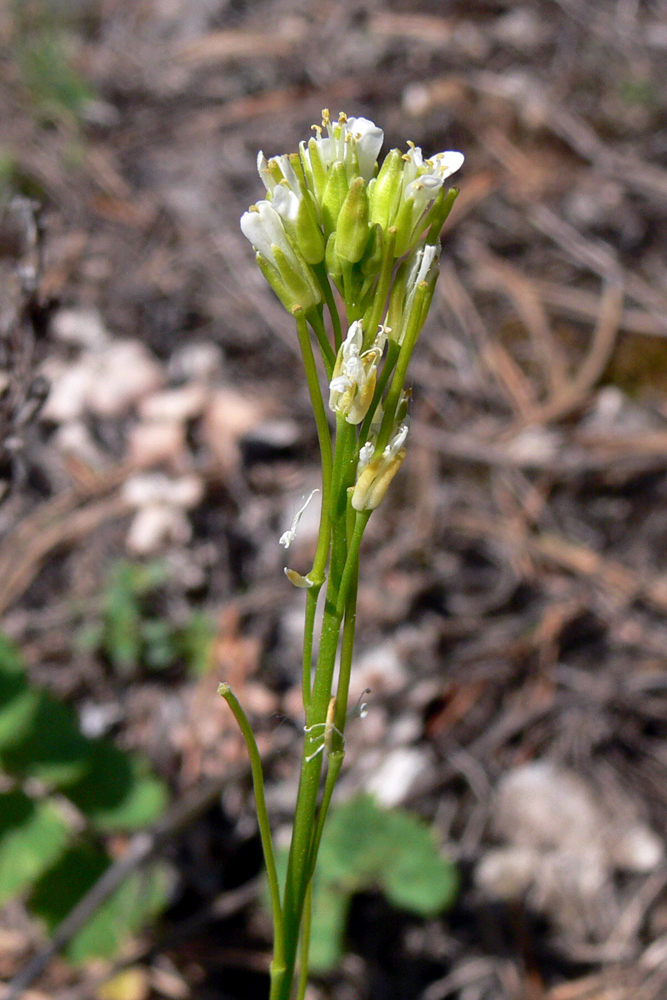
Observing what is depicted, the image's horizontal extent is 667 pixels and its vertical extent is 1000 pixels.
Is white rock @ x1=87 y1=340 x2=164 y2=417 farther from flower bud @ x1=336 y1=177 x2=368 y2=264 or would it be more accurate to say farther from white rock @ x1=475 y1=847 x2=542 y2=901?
flower bud @ x1=336 y1=177 x2=368 y2=264

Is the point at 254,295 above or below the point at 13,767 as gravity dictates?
above

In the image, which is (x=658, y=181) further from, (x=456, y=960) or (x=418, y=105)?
(x=456, y=960)

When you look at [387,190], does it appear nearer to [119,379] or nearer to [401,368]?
[401,368]

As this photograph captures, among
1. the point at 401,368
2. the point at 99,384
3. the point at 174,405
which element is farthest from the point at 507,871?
the point at 99,384

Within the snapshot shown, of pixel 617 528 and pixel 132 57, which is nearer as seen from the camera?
pixel 617 528

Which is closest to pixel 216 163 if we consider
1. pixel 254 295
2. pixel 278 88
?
pixel 278 88

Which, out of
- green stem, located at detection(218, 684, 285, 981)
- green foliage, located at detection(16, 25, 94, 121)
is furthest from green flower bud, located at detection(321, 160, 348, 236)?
green foliage, located at detection(16, 25, 94, 121)

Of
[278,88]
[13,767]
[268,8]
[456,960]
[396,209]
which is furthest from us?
[268,8]
